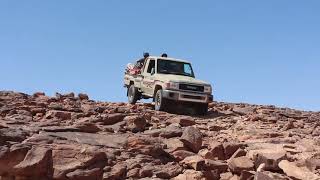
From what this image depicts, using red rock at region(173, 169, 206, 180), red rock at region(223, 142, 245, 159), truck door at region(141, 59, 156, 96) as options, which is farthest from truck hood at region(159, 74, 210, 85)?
red rock at region(173, 169, 206, 180)

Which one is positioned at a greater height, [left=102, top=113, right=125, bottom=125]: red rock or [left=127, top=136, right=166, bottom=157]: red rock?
[left=102, top=113, right=125, bottom=125]: red rock

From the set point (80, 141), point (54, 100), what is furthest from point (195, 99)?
point (80, 141)

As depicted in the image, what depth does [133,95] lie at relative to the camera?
62.2 feet

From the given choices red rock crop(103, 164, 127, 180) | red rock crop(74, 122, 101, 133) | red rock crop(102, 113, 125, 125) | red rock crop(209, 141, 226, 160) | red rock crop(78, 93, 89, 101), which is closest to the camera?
red rock crop(103, 164, 127, 180)

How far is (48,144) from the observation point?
9562 millimetres

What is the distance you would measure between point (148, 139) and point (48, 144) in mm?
2046

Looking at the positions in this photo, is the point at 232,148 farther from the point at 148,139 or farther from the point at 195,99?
the point at 195,99

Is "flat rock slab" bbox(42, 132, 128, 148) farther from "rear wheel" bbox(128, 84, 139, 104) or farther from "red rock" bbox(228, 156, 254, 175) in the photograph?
"rear wheel" bbox(128, 84, 139, 104)

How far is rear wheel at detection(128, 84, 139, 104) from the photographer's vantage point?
1895cm

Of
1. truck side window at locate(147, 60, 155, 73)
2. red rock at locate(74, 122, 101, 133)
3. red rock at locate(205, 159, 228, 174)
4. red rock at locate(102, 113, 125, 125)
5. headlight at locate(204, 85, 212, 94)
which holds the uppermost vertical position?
truck side window at locate(147, 60, 155, 73)

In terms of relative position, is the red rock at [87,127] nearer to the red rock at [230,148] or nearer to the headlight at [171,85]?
the red rock at [230,148]

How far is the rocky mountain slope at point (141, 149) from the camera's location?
8664 mm

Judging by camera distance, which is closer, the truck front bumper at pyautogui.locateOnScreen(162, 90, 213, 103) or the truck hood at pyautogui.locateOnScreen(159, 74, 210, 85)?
the truck front bumper at pyautogui.locateOnScreen(162, 90, 213, 103)

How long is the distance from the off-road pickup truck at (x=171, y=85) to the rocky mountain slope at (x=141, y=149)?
282 centimetres
